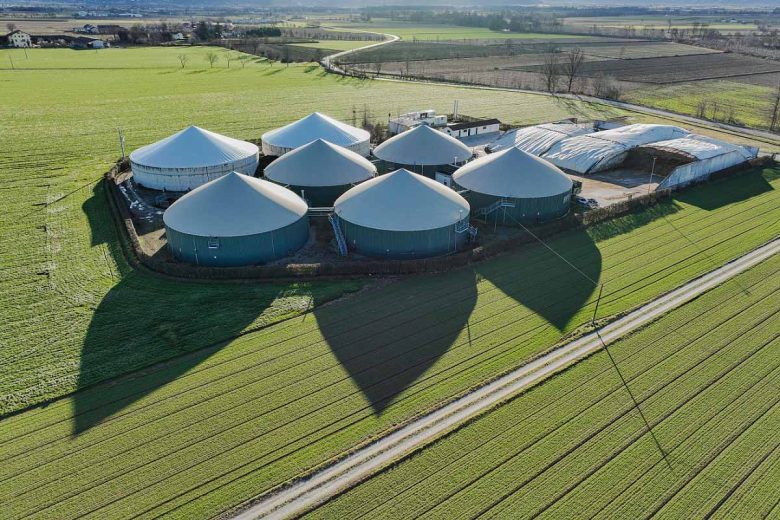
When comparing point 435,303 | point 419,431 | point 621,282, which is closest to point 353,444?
point 419,431

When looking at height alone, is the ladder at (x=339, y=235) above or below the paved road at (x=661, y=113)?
below

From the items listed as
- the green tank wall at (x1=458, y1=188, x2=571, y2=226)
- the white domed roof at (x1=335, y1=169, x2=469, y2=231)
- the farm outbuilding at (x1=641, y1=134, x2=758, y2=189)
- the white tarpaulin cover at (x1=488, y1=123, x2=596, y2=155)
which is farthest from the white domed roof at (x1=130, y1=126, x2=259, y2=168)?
the farm outbuilding at (x1=641, y1=134, x2=758, y2=189)

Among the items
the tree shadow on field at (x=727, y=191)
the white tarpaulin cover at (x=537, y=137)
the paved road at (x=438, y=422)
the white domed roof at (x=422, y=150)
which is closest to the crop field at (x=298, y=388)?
the paved road at (x=438, y=422)

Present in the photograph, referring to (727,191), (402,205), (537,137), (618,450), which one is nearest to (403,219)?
(402,205)

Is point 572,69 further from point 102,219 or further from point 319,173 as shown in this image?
point 102,219

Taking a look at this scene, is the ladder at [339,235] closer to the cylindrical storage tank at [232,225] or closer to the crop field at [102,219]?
the cylindrical storage tank at [232,225]

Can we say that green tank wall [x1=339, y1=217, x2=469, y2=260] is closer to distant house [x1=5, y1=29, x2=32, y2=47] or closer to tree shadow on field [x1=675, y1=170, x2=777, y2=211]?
tree shadow on field [x1=675, y1=170, x2=777, y2=211]

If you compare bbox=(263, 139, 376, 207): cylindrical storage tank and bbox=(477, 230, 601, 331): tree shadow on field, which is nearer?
bbox=(477, 230, 601, 331): tree shadow on field
